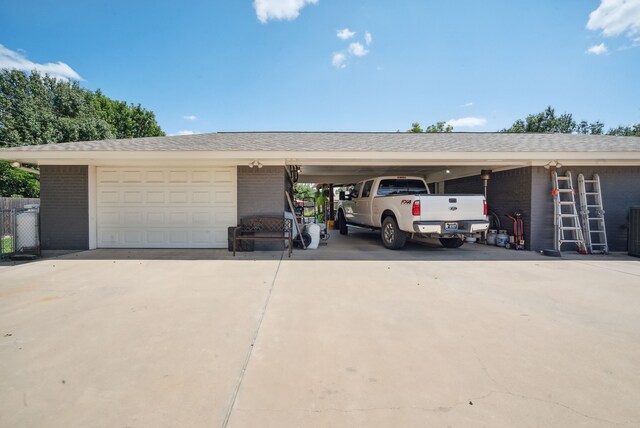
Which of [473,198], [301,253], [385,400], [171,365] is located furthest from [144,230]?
[473,198]

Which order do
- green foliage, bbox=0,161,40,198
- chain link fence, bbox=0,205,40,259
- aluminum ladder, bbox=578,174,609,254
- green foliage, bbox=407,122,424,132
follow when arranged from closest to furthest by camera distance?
chain link fence, bbox=0,205,40,259
aluminum ladder, bbox=578,174,609,254
green foliage, bbox=0,161,40,198
green foliage, bbox=407,122,424,132

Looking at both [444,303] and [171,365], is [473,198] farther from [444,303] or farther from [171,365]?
[171,365]

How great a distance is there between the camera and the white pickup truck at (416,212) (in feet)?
22.7

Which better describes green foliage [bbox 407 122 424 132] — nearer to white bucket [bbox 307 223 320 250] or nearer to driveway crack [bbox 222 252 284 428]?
white bucket [bbox 307 223 320 250]

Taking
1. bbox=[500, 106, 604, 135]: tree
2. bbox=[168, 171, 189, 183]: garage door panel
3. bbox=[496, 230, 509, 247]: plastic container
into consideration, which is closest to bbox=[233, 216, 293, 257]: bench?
bbox=[168, 171, 189, 183]: garage door panel

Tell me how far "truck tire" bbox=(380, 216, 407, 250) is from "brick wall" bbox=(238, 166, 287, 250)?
303cm

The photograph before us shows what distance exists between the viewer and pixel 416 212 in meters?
6.91

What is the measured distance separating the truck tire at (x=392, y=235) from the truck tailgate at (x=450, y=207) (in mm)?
1083

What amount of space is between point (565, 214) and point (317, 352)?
348 inches

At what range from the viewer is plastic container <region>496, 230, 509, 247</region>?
28.1 feet

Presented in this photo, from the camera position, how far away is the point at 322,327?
9.96ft

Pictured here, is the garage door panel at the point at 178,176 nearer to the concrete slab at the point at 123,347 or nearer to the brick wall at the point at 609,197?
the concrete slab at the point at 123,347

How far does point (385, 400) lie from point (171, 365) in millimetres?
1698

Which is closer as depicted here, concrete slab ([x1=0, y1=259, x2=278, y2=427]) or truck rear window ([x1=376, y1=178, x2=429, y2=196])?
concrete slab ([x1=0, y1=259, x2=278, y2=427])
